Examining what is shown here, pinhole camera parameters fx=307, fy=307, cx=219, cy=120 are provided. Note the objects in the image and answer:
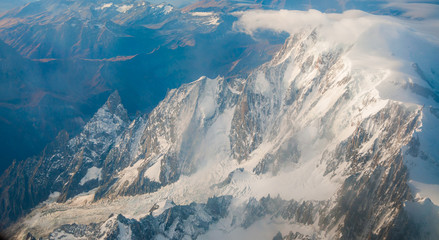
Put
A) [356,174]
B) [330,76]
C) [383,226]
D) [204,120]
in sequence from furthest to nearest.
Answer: [204,120] → [330,76] → [356,174] → [383,226]

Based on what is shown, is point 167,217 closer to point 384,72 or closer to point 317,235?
point 317,235

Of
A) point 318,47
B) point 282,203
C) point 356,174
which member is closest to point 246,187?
point 282,203

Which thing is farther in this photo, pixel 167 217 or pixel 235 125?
pixel 235 125

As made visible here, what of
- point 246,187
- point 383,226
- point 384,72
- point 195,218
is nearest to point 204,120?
point 246,187

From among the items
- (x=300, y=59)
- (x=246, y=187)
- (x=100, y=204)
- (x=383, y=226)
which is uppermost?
(x=300, y=59)

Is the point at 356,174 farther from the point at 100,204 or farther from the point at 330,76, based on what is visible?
the point at 100,204

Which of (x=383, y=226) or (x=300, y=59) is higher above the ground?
(x=300, y=59)

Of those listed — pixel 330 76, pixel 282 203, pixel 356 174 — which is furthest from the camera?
pixel 330 76
